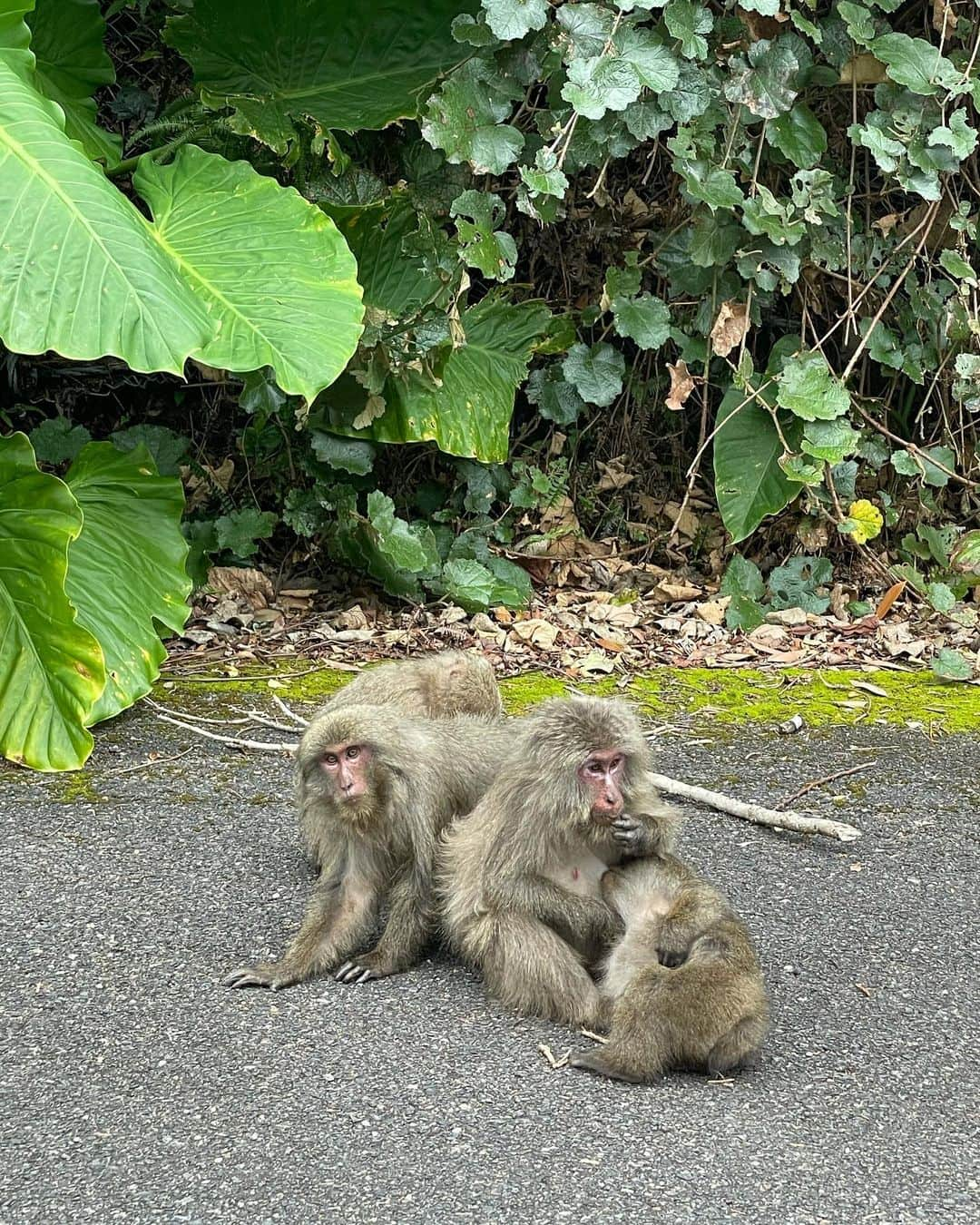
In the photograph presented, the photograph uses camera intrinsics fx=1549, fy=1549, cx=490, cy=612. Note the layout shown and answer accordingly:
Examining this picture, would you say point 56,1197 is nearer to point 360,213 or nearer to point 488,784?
point 488,784

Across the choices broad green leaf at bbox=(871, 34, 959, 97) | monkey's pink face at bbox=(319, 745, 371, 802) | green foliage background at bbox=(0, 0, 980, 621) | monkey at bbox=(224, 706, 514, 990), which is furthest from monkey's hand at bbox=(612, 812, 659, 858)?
broad green leaf at bbox=(871, 34, 959, 97)

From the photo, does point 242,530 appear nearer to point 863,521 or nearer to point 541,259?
point 541,259

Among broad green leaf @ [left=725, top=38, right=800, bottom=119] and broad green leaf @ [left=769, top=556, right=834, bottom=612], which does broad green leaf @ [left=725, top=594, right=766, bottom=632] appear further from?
broad green leaf @ [left=725, top=38, right=800, bottom=119]

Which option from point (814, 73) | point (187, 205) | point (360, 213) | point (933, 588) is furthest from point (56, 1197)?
point (814, 73)

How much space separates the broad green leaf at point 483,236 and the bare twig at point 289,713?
Answer: 6.76 ft

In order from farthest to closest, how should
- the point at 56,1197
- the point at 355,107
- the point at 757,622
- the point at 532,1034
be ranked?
the point at 757,622 < the point at 355,107 < the point at 532,1034 < the point at 56,1197

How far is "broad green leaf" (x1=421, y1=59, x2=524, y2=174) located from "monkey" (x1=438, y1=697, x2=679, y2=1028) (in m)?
3.25

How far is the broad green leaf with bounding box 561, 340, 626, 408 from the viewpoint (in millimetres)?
7781

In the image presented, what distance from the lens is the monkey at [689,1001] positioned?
11.7 feet

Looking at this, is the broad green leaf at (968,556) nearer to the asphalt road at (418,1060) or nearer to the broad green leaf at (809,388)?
the broad green leaf at (809,388)

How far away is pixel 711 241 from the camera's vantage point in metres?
7.21

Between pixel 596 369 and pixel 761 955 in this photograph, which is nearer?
pixel 761 955

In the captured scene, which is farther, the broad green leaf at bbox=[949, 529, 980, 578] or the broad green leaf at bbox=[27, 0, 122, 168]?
the broad green leaf at bbox=[949, 529, 980, 578]

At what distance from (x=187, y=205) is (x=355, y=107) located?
1246 millimetres
